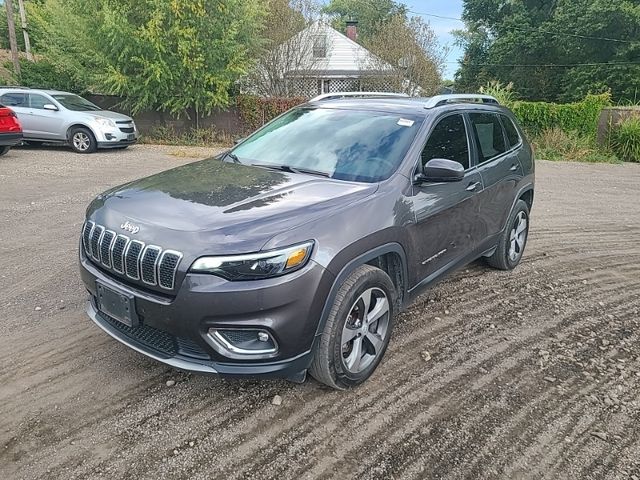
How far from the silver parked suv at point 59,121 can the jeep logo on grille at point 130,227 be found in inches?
459

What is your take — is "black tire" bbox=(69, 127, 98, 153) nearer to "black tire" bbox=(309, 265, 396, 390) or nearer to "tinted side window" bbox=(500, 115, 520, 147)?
"tinted side window" bbox=(500, 115, 520, 147)

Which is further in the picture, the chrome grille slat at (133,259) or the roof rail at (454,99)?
the roof rail at (454,99)

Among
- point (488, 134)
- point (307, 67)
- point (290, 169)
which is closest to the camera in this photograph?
point (290, 169)

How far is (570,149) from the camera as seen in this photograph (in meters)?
15.7

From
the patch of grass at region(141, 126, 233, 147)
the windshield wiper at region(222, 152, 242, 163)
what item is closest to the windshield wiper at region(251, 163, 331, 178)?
the windshield wiper at region(222, 152, 242, 163)

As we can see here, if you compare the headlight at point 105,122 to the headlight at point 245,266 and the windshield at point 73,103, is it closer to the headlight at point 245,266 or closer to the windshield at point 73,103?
the windshield at point 73,103

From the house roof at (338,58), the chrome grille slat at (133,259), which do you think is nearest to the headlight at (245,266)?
the chrome grille slat at (133,259)

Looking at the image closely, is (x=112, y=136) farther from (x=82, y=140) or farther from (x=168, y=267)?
(x=168, y=267)

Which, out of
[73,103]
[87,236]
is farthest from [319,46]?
[87,236]

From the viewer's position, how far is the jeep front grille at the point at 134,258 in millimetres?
2590

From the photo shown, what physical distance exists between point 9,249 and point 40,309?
185 cm

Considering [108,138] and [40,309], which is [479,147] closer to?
[40,309]

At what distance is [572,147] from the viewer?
51.4 feet

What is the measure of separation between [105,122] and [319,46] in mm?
10957
